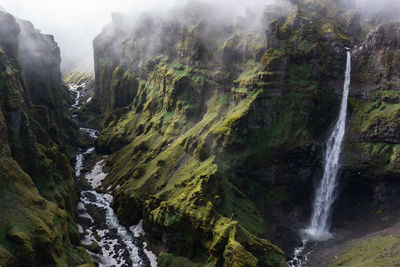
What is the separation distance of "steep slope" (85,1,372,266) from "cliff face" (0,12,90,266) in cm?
1941

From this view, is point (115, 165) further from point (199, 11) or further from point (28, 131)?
point (199, 11)

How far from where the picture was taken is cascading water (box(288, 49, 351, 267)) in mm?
81875

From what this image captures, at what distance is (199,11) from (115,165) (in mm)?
79489

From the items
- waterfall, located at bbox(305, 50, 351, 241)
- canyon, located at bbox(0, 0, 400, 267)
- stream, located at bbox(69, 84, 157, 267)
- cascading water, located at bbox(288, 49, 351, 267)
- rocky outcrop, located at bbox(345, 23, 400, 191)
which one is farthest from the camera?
waterfall, located at bbox(305, 50, 351, 241)

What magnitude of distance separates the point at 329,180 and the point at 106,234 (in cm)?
6211

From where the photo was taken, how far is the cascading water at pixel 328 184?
3223 inches

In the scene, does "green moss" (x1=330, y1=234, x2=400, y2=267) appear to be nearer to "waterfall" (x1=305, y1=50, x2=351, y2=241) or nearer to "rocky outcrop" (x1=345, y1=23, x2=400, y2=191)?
"waterfall" (x1=305, y1=50, x2=351, y2=241)

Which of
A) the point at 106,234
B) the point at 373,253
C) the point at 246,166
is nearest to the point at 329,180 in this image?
the point at 246,166

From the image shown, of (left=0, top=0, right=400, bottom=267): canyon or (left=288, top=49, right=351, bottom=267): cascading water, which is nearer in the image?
(left=0, top=0, right=400, bottom=267): canyon

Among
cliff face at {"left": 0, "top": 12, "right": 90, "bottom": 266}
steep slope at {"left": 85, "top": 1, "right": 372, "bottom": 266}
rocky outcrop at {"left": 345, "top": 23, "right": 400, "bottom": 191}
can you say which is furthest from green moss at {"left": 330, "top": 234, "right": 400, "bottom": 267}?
cliff face at {"left": 0, "top": 12, "right": 90, "bottom": 266}

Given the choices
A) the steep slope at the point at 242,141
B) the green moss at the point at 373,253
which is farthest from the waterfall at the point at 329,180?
the green moss at the point at 373,253

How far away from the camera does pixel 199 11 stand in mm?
146750

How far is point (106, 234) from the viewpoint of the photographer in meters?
84.8

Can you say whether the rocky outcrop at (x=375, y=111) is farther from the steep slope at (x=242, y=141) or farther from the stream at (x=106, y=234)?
the stream at (x=106, y=234)
